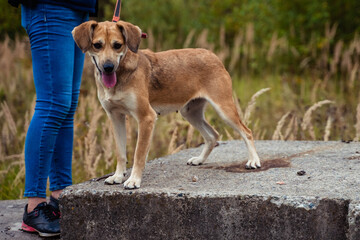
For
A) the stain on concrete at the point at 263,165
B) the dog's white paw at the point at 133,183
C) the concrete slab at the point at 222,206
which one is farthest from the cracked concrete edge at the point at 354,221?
the dog's white paw at the point at 133,183

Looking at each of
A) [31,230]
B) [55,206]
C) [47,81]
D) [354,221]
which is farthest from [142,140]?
[354,221]

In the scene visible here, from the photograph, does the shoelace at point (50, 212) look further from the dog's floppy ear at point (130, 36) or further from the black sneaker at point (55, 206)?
the dog's floppy ear at point (130, 36)

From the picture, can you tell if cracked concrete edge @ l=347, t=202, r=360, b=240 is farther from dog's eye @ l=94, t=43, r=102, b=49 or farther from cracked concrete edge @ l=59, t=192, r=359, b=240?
dog's eye @ l=94, t=43, r=102, b=49

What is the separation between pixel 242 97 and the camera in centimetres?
905

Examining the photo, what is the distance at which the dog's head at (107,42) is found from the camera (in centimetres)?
382

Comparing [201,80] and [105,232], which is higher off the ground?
[201,80]

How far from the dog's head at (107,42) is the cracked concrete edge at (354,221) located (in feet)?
6.66

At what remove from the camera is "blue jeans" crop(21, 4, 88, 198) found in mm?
3975

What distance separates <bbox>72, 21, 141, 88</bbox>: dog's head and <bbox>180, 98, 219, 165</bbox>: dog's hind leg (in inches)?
48.4

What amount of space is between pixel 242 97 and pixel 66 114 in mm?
5374

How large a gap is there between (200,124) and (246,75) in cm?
362

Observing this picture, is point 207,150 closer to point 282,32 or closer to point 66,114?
point 66,114

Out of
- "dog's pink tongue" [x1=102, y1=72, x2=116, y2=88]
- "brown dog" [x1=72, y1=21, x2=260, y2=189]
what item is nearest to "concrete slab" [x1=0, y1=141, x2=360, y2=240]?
"brown dog" [x1=72, y1=21, x2=260, y2=189]

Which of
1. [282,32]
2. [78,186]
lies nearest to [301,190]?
[78,186]
